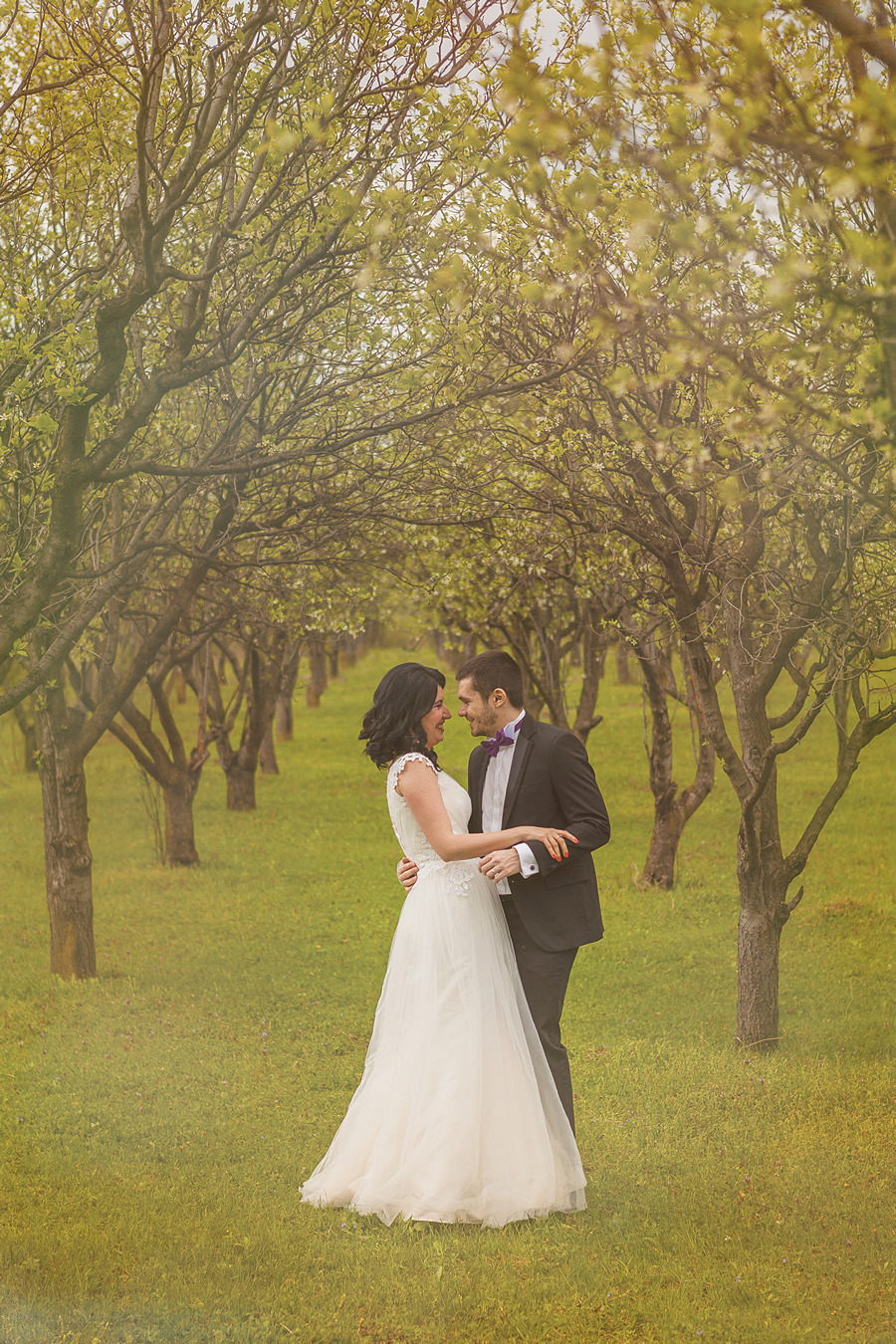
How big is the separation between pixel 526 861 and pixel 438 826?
513 mm

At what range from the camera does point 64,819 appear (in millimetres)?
11516

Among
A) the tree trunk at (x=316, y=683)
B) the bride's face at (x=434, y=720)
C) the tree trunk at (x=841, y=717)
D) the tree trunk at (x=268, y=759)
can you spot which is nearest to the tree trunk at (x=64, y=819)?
the bride's face at (x=434, y=720)

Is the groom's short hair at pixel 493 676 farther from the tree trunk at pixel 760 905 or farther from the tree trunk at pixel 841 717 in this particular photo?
the tree trunk at pixel 841 717

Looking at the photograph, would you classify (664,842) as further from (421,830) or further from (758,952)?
(421,830)

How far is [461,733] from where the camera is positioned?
3512 cm

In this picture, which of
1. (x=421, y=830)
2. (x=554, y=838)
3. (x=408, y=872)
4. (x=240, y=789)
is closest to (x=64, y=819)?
(x=408, y=872)

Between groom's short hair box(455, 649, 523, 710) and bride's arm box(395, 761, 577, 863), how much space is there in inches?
21.2

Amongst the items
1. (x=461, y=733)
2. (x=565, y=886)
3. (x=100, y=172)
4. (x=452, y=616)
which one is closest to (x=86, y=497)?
(x=100, y=172)

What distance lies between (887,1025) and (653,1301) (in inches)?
209

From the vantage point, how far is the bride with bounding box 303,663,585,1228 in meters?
5.63

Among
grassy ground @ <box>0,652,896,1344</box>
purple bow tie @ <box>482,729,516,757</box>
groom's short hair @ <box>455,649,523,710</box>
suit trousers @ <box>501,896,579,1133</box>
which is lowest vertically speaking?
grassy ground @ <box>0,652,896,1344</box>

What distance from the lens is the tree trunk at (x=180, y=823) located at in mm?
18527

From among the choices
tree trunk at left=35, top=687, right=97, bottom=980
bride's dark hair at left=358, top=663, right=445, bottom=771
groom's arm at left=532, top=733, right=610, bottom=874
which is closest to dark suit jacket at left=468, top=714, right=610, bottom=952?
groom's arm at left=532, top=733, right=610, bottom=874

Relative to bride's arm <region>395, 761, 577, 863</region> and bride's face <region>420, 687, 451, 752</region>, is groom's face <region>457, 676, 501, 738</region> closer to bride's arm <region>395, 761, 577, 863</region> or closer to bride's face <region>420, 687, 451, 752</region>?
bride's face <region>420, 687, 451, 752</region>
